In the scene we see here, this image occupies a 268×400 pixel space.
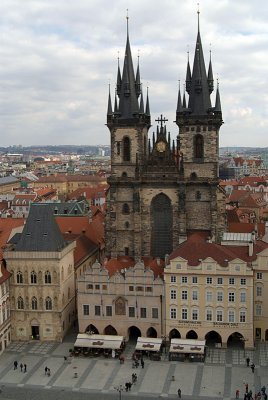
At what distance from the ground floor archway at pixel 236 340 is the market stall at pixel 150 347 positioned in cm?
980

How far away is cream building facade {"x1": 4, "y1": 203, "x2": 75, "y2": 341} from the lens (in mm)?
77062

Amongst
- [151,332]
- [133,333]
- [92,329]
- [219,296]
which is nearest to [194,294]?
[219,296]

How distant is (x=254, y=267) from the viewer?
7331cm

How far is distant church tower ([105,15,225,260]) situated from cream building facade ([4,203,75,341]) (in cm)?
1758

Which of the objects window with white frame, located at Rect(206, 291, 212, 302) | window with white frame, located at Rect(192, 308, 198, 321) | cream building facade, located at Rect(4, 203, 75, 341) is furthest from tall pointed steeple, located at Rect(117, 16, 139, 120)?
window with white frame, located at Rect(192, 308, 198, 321)

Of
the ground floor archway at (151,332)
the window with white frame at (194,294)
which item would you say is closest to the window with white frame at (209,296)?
the window with white frame at (194,294)

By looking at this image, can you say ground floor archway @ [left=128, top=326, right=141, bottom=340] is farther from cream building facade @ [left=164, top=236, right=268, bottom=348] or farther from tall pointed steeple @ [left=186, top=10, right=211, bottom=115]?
tall pointed steeple @ [left=186, top=10, right=211, bottom=115]

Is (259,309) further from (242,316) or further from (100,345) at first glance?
(100,345)

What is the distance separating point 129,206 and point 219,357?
106ft

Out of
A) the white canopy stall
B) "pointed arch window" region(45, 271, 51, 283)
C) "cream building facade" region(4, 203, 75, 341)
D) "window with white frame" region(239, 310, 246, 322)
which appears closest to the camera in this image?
the white canopy stall

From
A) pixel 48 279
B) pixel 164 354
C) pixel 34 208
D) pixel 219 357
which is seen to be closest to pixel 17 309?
pixel 48 279

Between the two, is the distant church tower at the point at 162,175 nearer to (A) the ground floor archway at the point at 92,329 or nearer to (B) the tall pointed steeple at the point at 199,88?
(B) the tall pointed steeple at the point at 199,88

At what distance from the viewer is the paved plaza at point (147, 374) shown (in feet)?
202

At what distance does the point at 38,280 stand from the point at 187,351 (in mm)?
23142
